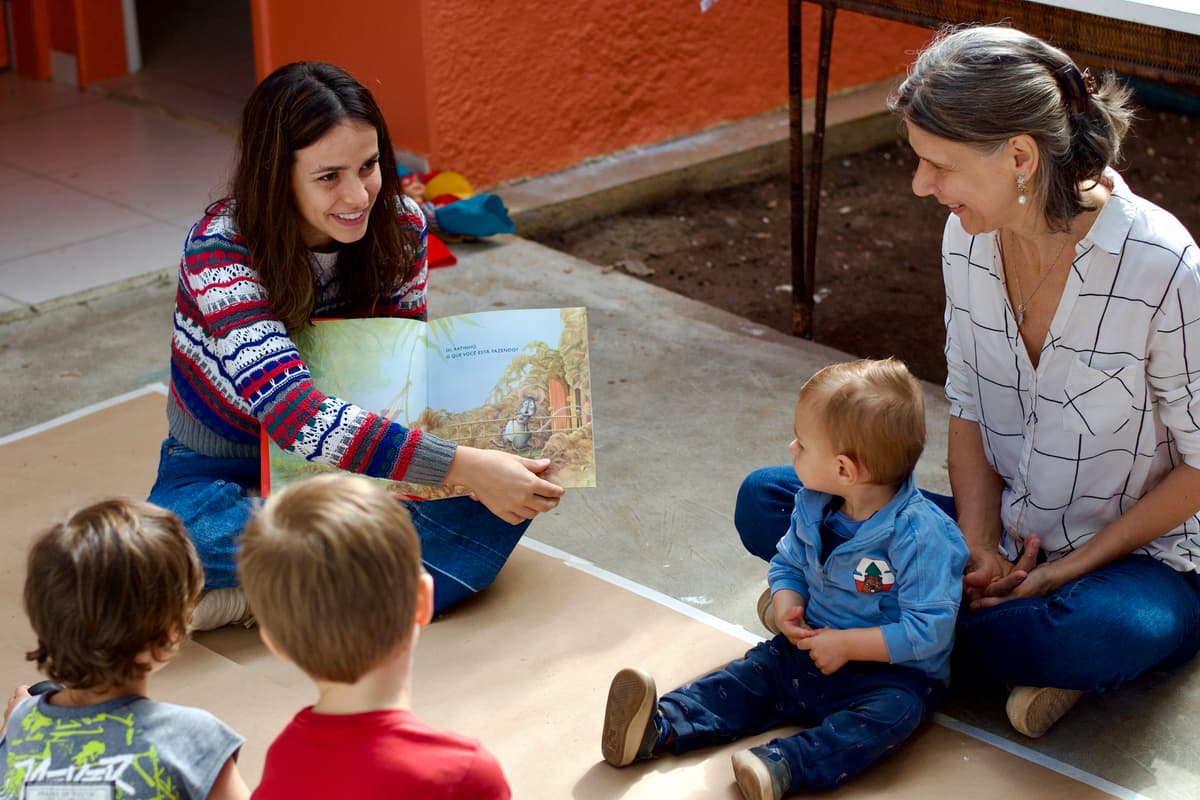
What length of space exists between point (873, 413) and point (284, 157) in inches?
41.8

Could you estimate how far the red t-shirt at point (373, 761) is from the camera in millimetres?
1432

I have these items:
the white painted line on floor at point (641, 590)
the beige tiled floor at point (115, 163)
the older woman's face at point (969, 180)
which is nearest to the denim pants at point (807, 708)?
the white painted line on floor at point (641, 590)

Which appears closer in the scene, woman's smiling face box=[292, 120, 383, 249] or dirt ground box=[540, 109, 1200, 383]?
woman's smiling face box=[292, 120, 383, 249]

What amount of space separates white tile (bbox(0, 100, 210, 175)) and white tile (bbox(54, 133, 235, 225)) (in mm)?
80

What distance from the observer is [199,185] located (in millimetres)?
4898

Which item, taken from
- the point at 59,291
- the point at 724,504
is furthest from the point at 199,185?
the point at 724,504

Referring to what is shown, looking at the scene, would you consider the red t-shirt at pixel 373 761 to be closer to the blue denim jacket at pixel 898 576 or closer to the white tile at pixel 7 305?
the blue denim jacket at pixel 898 576

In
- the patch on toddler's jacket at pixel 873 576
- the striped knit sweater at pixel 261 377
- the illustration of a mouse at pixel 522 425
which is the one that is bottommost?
the patch on toddler's jacket at pixel 873 576

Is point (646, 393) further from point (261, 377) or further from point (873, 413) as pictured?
point (873, 413)

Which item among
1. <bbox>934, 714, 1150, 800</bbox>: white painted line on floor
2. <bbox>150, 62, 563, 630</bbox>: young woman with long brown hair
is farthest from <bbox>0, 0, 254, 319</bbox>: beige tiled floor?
<bbox>934, 714, 1150, 800</bbox>: white painted line on floor

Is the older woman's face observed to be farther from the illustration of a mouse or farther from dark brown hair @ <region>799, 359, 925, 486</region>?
the illustration of a mouse

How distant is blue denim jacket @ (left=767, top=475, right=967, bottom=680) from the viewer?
2133 mm

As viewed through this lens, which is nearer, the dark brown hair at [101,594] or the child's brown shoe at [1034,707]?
the dark brown hair at [101,594]

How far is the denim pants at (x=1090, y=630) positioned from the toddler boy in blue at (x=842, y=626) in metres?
0.10
